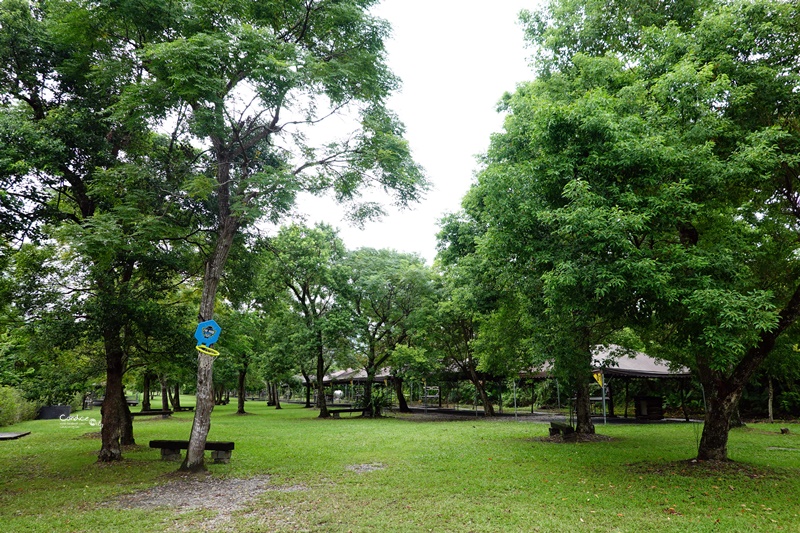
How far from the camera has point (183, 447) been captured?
10.1 m

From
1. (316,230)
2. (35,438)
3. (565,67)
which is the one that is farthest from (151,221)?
(316,230)

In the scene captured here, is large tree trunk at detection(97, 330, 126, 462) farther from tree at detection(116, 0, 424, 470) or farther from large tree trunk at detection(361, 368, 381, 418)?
large tree trunk at detection(361, 368, 381, 418)

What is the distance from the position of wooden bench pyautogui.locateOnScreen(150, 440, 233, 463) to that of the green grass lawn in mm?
314

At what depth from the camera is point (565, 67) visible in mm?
9844

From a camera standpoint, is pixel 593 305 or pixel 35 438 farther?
pixel 35 438

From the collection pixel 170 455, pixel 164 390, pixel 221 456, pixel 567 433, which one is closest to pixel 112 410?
pixel 170 455

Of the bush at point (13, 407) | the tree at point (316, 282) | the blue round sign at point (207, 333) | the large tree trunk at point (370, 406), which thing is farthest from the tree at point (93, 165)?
the large tree trunk at point (370, 406)

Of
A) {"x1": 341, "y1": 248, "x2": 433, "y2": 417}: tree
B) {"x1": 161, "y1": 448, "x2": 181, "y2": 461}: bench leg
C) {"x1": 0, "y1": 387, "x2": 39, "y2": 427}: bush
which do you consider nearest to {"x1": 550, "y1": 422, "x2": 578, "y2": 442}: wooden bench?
{"x1": 161, "y1": 448, "x2": 181, "y2": 461}: bench leg

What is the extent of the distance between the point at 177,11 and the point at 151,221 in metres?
3.66

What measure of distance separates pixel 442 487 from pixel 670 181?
A: 19.2ft

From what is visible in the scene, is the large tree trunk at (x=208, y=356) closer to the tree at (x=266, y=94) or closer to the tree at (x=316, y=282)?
the tree at (x=266, y=94)

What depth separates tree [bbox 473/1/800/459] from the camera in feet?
21.0

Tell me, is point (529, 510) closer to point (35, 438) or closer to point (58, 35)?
point (58, 35)

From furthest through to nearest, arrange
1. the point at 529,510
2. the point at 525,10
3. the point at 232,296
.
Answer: the point at 232,296, the point at 525,10, the point at 529,510
